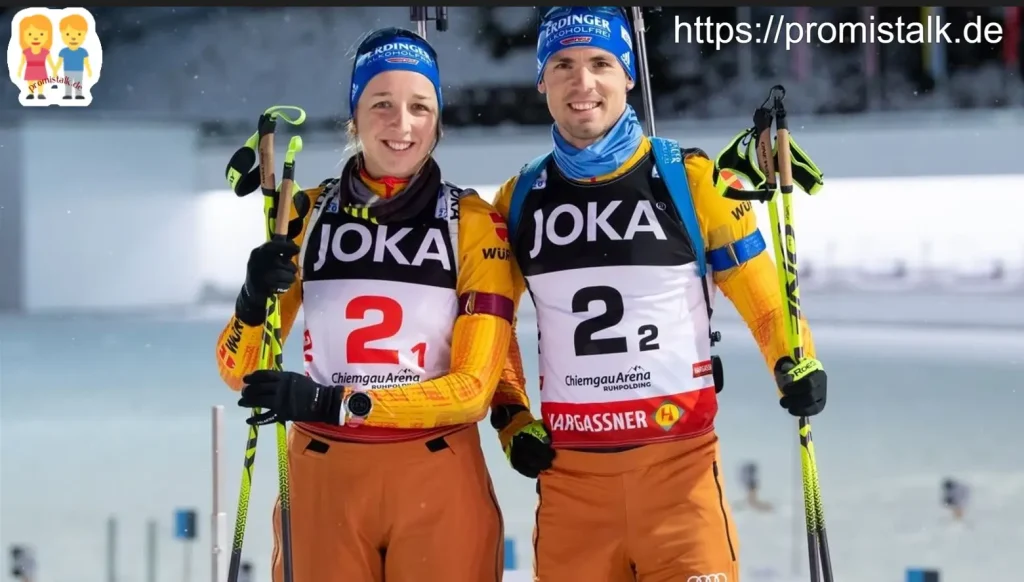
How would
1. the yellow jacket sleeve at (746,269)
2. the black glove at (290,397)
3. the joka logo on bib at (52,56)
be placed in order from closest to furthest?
the black glove at (290,397)
the yellow jacket sleeve at (746,269)
the joka logo on bib at (52,56)

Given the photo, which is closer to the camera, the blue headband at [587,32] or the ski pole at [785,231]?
the ski pole at [785,231]

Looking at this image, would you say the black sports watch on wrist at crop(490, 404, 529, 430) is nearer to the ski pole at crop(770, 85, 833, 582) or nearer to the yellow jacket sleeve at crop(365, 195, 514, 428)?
the yellow jacket sleeve at crop(365, 195, 514, 428)

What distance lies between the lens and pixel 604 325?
8.15 feet

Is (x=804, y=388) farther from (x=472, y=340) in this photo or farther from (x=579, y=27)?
(x=579, y=27)

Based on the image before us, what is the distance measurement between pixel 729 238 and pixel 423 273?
626 millimetres

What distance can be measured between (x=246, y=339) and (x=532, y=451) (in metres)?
0.63

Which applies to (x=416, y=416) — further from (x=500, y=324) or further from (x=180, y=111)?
(x=180, y=111)

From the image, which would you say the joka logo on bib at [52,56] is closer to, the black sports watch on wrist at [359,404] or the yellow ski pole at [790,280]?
the black sports watch on wrist at [359,404]

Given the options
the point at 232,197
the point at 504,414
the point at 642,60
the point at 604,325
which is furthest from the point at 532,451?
the point at 232,197

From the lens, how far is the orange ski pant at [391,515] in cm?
243

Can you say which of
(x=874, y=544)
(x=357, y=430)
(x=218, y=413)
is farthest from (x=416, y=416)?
(x=874, y=544)

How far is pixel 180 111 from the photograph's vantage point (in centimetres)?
1287

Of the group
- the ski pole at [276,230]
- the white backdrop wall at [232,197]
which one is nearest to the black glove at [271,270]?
the ski pole at [276,230]

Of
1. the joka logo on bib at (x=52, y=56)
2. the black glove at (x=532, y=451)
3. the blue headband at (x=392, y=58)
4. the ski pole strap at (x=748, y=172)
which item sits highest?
the joka logo on bib at (x=52, y=56)
